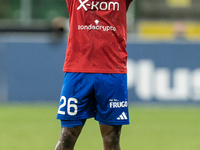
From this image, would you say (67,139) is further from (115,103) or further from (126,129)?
(126,129)

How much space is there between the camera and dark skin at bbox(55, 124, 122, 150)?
3.97m

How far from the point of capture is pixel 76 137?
402 centimetres

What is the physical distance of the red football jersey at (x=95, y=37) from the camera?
4.01 m

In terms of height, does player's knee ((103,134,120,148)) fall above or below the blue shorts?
below

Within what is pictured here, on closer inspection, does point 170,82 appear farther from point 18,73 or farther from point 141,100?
point 18,73

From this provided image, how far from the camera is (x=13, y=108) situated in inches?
405

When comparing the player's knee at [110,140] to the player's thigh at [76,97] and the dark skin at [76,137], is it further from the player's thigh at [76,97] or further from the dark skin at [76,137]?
the player's thigh at [76,97]

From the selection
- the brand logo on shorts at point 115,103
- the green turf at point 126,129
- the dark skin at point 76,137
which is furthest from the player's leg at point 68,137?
the green turf at point 126,129

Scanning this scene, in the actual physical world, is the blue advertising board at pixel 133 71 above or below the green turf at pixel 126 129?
above

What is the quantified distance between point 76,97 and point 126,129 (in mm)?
4024

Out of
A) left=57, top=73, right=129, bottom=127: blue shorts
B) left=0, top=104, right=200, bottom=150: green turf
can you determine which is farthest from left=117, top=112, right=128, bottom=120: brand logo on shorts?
left=0, top=104, right=200, bottom=150: green turf

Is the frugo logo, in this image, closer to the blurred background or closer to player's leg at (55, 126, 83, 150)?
the blurred background

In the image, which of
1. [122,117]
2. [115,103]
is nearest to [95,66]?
[115,103]

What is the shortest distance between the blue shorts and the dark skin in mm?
46
